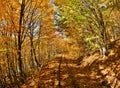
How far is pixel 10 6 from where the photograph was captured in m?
19.9

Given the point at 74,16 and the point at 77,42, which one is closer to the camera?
the point at 74,16

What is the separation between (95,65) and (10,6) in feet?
32.4

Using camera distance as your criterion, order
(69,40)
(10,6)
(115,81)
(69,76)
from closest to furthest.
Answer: (115,81) → (69,76) → (10,6) → (69,40)

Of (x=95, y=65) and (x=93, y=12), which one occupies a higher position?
(x=93, y=12)

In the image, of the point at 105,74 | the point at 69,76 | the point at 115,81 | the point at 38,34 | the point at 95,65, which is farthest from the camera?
the point at 38,34

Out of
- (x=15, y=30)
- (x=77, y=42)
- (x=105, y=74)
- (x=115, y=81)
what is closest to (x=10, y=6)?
(x=15, y=30)

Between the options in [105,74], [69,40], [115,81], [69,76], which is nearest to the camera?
[115,81]

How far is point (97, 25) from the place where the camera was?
1831cm

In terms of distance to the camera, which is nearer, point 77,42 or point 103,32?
point 103,32

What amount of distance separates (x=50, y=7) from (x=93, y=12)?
12.7 metres

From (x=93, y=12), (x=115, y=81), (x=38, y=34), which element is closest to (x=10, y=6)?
(x=93, y=12)

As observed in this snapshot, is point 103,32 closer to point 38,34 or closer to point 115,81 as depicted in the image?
point 115,81

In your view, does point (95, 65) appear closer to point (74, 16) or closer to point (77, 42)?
→ point (74, 16)

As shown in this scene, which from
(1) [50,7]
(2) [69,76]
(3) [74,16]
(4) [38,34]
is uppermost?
(1) [50,7]
